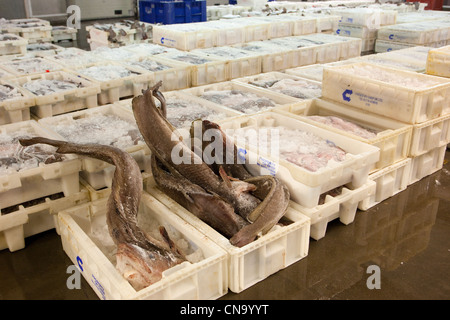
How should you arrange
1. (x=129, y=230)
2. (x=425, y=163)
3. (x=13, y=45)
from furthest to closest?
(x=13, y=45)
(x=425, y=163)
(x=129, y=230)

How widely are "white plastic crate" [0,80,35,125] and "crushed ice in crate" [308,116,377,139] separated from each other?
3.07 m

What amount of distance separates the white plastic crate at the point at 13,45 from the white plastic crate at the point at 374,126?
5.08 meters

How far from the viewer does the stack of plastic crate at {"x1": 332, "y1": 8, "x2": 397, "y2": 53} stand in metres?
9.31

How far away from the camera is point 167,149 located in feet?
10.3

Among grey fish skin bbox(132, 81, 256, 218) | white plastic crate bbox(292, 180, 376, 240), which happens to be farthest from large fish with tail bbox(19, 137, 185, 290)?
white plastic crate bbox(292, 180, 376, 240)

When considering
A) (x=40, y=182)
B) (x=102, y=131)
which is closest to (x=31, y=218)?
(x=40, y=182)

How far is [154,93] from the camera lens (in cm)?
337

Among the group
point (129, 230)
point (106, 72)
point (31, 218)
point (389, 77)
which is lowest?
point (31, 218)

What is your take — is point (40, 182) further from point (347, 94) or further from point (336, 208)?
point (347, 94)

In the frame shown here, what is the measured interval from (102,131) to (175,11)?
6727mm

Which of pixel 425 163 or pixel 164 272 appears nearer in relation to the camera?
pixel 164 272

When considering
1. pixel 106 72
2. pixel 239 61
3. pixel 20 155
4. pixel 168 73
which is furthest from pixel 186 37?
pixel 20 155

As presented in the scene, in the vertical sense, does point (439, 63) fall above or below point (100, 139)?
above

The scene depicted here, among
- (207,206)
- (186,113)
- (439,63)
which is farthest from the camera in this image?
(439,63)
